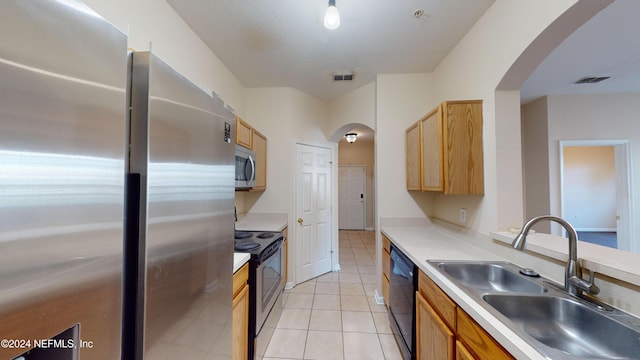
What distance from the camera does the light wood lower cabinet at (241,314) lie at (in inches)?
55.7

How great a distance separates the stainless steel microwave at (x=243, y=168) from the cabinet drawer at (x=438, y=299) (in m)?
1.65

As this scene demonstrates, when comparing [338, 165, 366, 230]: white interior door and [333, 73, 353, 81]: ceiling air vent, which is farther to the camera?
[338, 165, 366, 230]: white interior door

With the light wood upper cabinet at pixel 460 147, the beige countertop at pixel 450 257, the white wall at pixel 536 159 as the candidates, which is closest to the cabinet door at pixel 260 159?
the beige countertop at pixel 450 257

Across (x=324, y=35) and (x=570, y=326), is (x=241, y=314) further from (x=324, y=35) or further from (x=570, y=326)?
(x=324, y=35)

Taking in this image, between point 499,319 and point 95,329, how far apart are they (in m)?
1.25

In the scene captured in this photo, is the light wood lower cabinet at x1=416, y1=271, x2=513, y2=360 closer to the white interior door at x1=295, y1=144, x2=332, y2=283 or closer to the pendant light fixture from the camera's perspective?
the pendant light fixture

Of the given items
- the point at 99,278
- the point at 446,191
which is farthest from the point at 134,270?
the point at 446,191

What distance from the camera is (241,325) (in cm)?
152

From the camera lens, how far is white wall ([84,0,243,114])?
1390 millimetres

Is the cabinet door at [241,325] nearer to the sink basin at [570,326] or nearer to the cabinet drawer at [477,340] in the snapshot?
the cabinet drawer at [477,340]

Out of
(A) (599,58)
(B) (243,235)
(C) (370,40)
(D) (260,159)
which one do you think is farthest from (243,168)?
(A) (599,58)

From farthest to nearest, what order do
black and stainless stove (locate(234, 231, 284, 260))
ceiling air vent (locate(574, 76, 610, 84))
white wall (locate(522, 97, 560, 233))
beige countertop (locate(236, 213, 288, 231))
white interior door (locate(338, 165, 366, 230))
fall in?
1. white interior door (locate(338, 165, 366, 230))
2. white wall (locate(522, 97, 560, 233))
3. beige countertop (locate(236, 213, 288, 231))
4. ceiling air vent (locate(574, 76, 610, 84))
5. black and stainless stove (locate(234, 231, 284, 260))

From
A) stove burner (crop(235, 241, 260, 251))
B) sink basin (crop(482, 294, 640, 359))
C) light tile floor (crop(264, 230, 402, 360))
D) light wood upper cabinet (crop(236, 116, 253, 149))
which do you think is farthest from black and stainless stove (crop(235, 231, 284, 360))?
sink basin (crop(482, 294, 640, 359))

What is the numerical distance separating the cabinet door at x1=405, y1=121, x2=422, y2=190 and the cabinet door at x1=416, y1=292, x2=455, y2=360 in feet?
4.06
